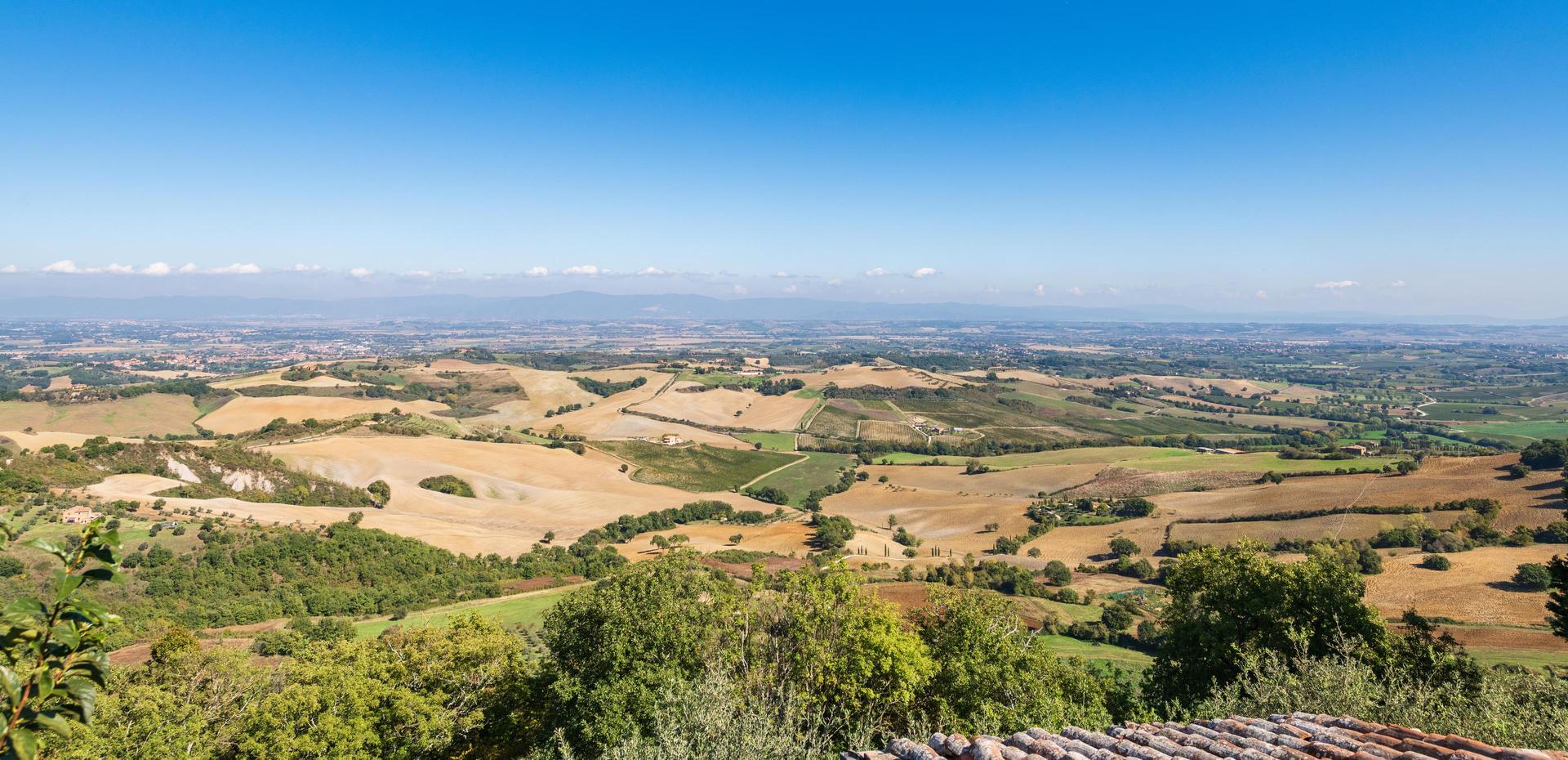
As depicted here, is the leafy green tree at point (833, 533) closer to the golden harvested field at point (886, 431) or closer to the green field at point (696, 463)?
the green field at point (696, 463)


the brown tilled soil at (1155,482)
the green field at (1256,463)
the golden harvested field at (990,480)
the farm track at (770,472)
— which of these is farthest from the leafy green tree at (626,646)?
the green field at (1256,463)

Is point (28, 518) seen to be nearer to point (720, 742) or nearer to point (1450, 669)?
point (720, 742)

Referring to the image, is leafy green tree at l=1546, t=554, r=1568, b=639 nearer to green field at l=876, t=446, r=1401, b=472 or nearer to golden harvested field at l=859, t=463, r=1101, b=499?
golden harvested field at l=859, t=463, r=1101, b=499

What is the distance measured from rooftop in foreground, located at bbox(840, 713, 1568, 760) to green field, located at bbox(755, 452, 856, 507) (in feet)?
290

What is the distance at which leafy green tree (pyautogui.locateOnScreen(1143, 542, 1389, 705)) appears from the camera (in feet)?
92.2

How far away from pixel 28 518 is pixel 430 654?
5373 centimetres

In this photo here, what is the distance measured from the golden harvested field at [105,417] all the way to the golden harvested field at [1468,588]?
17947cm

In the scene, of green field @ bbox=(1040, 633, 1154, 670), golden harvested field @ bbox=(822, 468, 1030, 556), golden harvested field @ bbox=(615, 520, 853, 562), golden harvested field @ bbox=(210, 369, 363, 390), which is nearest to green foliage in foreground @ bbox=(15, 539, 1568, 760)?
green field @ bbox=(1040, 633, 1154, 670)

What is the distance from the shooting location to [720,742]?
16.5m

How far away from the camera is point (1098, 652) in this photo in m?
49.1

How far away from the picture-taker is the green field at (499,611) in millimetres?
49125

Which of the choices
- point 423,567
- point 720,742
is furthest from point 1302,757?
point 423,567

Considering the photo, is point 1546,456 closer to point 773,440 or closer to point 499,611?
point 773,440

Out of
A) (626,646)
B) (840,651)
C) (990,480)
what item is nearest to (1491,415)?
(990,480)
